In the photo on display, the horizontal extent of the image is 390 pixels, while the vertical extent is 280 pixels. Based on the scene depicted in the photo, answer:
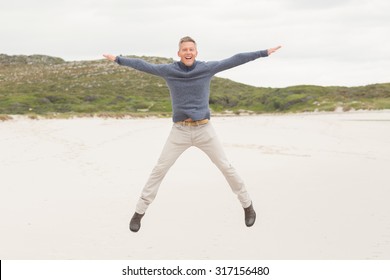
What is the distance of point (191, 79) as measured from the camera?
20.3 feet

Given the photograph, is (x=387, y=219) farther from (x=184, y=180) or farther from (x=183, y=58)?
(x=184, y=180)

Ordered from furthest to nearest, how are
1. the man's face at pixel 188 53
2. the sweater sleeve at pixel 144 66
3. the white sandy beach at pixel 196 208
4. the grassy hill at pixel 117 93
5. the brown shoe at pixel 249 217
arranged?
the grassy hill at pixel 117 93 < the brown shoe at pixel 249 217 < the sweater sleeve at pixel 144 66 < the man's face at pixel 188 53 < the white sandy beach at pixel 196 208

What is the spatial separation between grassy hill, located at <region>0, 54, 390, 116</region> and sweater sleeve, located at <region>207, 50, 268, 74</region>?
37.0 m

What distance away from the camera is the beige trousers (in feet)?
20.8

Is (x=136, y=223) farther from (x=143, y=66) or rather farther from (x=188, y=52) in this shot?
(x=188, y=52)

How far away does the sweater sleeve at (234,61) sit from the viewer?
619 cm

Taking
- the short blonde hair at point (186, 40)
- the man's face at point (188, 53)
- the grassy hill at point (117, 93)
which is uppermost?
the short blonde hair at point (186, 40)

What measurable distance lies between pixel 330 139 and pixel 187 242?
569 inches

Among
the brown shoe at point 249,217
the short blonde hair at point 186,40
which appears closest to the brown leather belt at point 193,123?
the short blonde hair at point 186,40

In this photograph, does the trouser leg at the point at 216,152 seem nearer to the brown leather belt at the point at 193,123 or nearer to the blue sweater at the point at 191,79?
→ the brown leather belt at the point at 193,123

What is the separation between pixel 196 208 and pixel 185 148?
55.2 inches

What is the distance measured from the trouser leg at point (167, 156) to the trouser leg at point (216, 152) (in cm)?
17

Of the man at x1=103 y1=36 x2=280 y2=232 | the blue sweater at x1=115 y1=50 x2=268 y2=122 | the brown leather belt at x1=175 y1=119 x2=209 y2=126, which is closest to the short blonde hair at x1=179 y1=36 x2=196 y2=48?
the man at x1=103 y1=36 x2=280 y2=232
